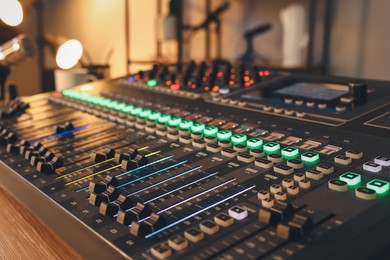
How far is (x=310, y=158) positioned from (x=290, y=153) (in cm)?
3

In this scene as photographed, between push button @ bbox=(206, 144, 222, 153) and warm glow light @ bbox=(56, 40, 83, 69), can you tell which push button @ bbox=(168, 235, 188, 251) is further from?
warm glow light @ bbox=(56, 40, 83, 69)

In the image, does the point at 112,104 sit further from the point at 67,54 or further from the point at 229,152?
the point at 67,54

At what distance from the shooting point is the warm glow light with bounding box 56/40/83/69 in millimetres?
1581

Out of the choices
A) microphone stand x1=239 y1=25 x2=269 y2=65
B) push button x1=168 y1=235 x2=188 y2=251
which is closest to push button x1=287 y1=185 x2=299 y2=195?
push button x1=168 y1=235 x2=188 y2=251

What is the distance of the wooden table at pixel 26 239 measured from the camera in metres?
0.48

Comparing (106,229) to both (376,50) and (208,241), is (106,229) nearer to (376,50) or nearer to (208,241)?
(208,241)

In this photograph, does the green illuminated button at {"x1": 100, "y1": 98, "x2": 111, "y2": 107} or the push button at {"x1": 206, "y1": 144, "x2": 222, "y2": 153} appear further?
the green illuminated button at {"x1": 100, "y1": 98, "x2": 111, "y2": 107}

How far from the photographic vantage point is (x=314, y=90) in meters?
0.75

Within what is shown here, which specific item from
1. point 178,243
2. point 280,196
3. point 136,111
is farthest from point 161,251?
point 136,111

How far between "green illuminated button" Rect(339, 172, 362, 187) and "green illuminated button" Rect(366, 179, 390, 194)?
0.04 feet

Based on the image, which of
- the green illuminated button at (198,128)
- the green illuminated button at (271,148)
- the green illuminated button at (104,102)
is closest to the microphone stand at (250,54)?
the green illuminated button at (104,102)

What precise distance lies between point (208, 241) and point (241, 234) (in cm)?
3

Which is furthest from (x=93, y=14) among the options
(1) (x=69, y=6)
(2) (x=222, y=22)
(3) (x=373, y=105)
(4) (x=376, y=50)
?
(3) (x=373, y=105)

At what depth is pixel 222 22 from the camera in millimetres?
3031
